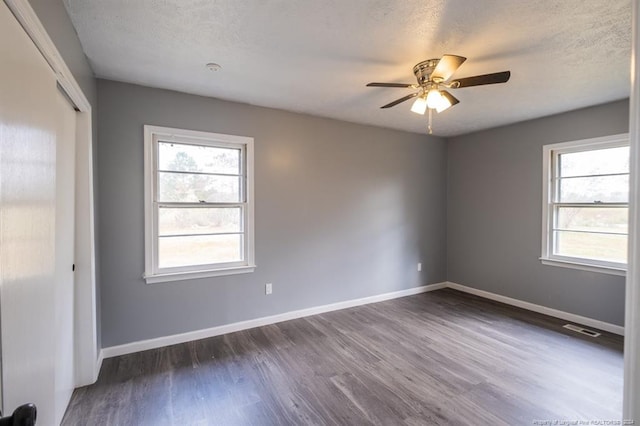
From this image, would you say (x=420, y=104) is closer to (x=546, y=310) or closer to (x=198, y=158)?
(x=198, y=158)

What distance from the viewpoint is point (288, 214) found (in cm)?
355

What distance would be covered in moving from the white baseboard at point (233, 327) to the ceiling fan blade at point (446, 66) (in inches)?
115

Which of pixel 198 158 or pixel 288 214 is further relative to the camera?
pixel 288 214

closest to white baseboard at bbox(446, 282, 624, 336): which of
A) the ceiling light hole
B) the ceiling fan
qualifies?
the ceiling fan

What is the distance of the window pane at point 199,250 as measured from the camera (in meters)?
2.94

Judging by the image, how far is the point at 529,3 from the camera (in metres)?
1.64

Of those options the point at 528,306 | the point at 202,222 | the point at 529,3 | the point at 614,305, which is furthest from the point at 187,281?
the point at 614,305

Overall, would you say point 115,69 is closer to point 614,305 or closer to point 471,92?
point 471,92

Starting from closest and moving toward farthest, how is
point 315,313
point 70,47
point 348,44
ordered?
1. point 70,47
2. point 348,44
3. point 315,313

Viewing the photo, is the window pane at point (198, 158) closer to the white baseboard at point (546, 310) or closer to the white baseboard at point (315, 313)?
the white baseboard at point (315, 313)

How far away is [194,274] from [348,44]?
2.56 m

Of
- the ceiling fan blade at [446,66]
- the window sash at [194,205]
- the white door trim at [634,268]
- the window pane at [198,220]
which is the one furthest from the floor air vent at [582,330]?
the window pane at [198,220]

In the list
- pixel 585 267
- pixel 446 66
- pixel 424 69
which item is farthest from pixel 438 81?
pixel 585 267

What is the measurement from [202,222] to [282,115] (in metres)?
1.55
